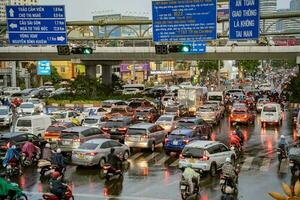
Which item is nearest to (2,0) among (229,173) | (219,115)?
(219,115)

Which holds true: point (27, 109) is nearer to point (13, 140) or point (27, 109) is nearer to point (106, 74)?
point (13, 140)

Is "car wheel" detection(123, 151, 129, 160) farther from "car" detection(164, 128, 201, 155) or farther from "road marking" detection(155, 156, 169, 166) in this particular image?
"car" detection(164, 128, 201, 155)

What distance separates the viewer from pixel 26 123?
3119cm

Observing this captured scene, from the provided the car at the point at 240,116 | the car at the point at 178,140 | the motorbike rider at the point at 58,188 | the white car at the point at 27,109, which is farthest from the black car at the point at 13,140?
the white car at the point at 27,109

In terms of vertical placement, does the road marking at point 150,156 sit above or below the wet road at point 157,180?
below

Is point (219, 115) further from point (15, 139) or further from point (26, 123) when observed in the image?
point (15, 139)

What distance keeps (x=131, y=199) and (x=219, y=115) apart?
27950 millimetres

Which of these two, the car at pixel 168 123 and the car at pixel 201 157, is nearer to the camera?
the car at pixel 201 157

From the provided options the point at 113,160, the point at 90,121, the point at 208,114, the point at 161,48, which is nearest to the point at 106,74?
the point at 208,114

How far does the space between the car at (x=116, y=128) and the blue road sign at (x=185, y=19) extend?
655 centimetres

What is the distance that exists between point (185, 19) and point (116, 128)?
8384mm

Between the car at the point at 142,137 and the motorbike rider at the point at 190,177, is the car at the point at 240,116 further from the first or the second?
the motorbike rider at the point at 190,177

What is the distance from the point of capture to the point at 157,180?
20.5m

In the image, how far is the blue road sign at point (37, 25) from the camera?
34.6 meters
